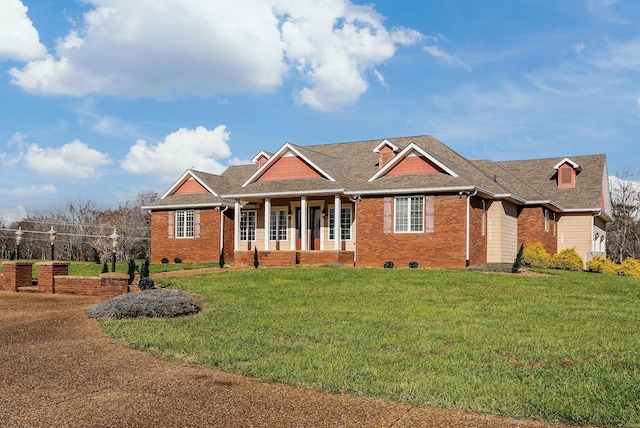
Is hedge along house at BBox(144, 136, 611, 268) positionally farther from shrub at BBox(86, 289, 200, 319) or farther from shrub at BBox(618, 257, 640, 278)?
shrub at BBox(86, 289, 200, 319)

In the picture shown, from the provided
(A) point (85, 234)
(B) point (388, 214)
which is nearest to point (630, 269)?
(B) point (388, 214)

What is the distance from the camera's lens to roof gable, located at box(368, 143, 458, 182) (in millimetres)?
26031

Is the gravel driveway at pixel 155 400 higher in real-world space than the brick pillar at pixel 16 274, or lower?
lower

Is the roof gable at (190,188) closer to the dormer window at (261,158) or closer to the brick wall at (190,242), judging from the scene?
the brick wall at (190,242)

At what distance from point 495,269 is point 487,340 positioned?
44.0 feet

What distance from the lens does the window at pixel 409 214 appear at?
83.9 ft

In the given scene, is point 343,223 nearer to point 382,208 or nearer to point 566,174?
point 382,208

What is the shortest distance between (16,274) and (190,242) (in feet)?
47.5

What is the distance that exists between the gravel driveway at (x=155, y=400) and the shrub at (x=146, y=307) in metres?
3.16

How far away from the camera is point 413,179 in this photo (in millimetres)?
25922

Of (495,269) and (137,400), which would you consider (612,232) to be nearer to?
(495,269)

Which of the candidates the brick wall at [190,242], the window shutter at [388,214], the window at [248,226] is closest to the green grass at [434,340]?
the window shutter at [388,214]

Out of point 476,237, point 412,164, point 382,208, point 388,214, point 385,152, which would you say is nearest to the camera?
point 476,237

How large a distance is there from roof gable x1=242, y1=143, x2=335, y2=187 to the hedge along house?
0.05 m
